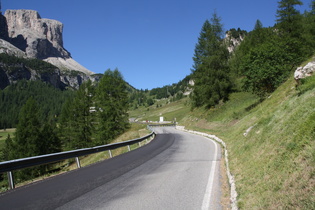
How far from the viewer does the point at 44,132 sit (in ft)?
136

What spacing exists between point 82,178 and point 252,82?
25979mm

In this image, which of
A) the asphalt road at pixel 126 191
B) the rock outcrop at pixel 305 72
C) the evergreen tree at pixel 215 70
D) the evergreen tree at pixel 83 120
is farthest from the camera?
the evergreen tree at pixel 215 70

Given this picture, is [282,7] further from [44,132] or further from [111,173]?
[44,132]

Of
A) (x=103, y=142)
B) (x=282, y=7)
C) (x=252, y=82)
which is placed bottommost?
(x=103, y=142)

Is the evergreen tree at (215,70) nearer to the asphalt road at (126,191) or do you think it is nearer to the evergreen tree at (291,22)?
the evergreen tree at (291,22)

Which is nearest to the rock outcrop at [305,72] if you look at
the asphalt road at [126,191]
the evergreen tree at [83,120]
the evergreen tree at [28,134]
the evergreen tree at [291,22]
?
the asphalt road at [126,191]

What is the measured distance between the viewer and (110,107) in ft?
123

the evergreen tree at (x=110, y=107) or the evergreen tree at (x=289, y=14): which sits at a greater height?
the evergreen tree at (x=289, y=14)

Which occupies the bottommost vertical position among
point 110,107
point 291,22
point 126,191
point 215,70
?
point 126,191

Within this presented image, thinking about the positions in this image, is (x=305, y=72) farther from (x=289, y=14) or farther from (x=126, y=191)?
(x=289, y=14)

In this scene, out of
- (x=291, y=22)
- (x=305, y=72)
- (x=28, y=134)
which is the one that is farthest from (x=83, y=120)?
(x=291, y=22)

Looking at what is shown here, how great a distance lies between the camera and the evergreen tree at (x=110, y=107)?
36750 millimetres

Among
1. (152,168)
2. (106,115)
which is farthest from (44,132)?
(152,168)

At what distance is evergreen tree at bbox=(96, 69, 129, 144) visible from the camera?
121 ft
